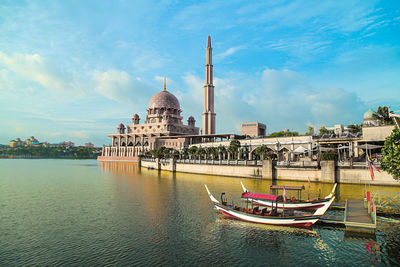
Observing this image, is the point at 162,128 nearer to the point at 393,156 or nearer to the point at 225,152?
the point at 225,152

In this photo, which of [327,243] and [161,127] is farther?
[161,127]

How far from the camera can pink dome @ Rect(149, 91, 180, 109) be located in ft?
460

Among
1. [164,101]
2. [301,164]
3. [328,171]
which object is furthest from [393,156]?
[164,101]

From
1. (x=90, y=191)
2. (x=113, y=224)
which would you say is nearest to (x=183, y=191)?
(x=90, y=191)

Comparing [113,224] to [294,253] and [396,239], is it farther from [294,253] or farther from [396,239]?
[396,239]

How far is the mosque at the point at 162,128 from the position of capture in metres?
116

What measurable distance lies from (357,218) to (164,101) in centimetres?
12676

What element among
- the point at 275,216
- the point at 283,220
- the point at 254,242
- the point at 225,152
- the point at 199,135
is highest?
the point at 199,135

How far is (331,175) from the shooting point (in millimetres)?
43625

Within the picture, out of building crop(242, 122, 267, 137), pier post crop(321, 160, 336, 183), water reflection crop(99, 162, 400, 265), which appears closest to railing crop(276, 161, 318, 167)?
A: pier post crop(321, 160, 336, 183)

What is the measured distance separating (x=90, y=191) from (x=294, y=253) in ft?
99.1

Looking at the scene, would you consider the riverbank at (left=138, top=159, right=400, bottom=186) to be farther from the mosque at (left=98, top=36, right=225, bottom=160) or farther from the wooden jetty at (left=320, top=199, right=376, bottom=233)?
the mosque at (left=98, top=36, right=225, bottom=160)

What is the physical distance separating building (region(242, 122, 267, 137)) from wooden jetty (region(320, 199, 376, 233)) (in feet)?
261

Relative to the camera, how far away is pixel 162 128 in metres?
130
